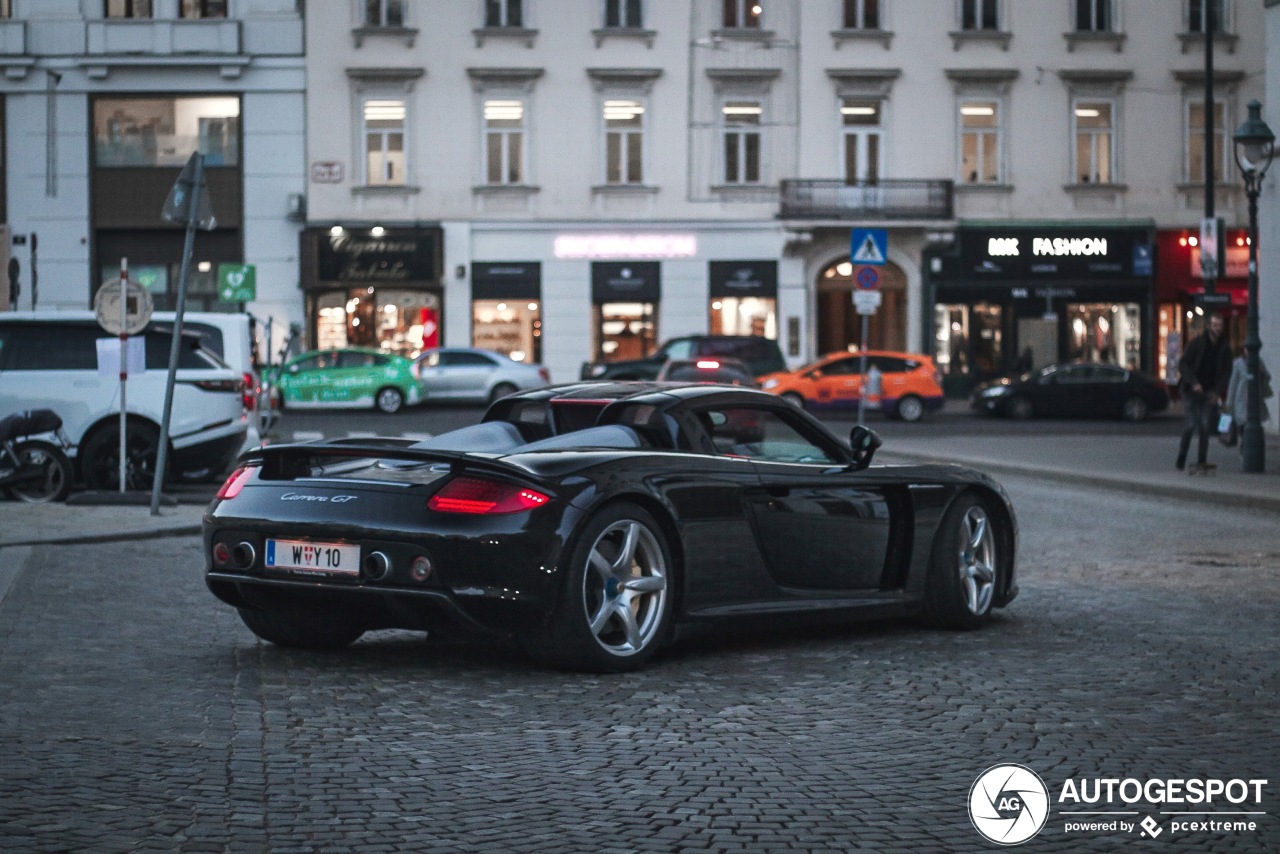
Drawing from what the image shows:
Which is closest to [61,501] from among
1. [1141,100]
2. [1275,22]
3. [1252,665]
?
[1252,665]

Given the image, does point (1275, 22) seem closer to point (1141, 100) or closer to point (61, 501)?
point (1141, 100)

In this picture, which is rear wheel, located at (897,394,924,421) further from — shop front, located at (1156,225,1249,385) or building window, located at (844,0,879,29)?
building window, located at (844,0,879,29)

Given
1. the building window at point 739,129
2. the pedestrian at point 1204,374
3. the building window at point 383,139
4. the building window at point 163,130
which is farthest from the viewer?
the building window at point 739,129

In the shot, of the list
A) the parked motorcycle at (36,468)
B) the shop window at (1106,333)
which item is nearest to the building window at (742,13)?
the shop window at (1106,333)

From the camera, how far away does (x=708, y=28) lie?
45000 mm

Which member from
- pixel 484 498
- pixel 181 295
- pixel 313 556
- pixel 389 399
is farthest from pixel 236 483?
pixel 389 399

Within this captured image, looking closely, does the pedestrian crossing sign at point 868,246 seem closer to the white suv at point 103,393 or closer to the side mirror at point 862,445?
the white suv at point 103,393

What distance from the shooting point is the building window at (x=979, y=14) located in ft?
151

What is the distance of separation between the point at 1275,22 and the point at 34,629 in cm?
2502

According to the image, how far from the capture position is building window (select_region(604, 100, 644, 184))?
45000mm

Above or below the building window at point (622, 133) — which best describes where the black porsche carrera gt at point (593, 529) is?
below

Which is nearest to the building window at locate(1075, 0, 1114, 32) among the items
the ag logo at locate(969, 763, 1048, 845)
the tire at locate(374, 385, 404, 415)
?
the tire at locate(374, 385, 404, 415)

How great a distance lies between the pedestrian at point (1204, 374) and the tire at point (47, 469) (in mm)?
11811
